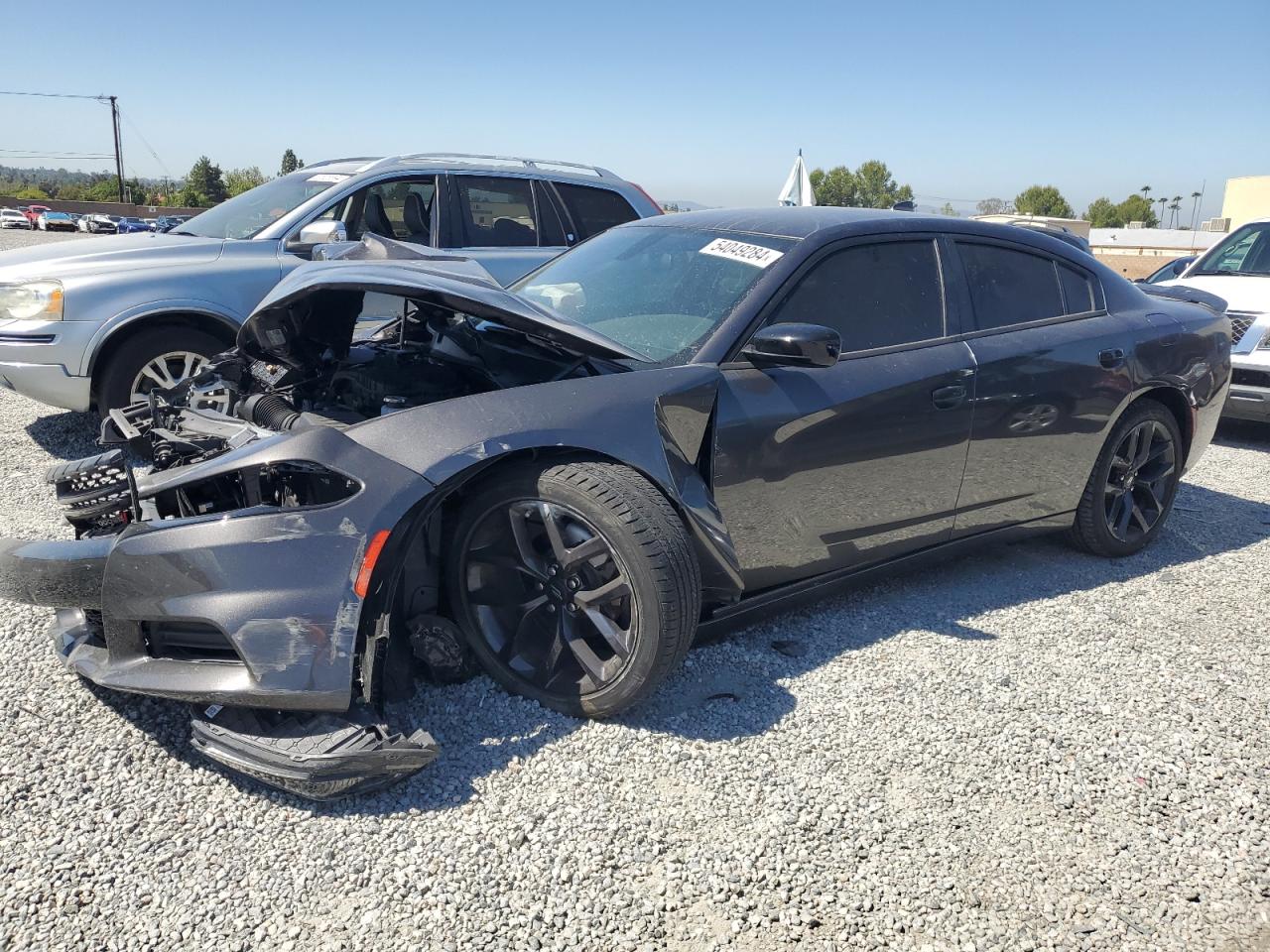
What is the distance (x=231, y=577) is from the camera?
245 centimetres

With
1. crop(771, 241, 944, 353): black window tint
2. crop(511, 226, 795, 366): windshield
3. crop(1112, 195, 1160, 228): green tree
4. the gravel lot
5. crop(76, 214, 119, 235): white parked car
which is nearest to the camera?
the gravel lot

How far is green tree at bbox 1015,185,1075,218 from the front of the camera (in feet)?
324

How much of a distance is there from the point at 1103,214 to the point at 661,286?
4447 inches

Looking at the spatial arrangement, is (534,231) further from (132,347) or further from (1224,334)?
(1224,334)

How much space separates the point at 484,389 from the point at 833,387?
125 centimetres

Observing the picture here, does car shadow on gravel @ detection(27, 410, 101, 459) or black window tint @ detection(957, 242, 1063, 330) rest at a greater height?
black window tint @ detection(957, 242, 1063, 330)

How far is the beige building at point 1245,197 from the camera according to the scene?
54.5m

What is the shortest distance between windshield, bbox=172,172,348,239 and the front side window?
0.93 feet

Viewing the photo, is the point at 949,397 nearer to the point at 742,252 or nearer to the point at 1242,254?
the point at 742,252

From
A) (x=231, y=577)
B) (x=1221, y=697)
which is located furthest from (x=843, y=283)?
(x=231, y=577)

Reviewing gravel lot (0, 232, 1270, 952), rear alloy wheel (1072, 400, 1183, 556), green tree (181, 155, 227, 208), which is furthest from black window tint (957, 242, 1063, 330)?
green tree (181, 155, 227, 208)

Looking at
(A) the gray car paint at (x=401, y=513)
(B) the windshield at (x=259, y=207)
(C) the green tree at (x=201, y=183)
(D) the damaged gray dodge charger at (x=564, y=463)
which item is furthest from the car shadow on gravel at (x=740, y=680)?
(C) the green tree at (x=201, y=183)

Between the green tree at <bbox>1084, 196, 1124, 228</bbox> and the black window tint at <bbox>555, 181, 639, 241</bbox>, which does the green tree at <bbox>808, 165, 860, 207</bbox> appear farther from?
the black window tint at <bbox>555, 181, 639, 241</bbox>

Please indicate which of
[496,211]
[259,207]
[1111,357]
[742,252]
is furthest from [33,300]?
[1111,357]
